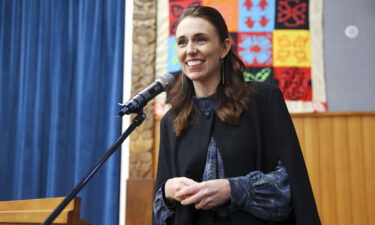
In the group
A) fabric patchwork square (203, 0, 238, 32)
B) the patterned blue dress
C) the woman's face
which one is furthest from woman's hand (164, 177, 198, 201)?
fabric patchwork square (203, 0, 238, 32)

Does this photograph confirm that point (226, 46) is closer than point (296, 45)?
Yes

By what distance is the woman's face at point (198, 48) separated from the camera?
1553 mm

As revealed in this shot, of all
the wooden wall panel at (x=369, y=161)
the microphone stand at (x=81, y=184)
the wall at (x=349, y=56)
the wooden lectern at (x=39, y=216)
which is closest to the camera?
the microphone stand at (x=81, y=184)

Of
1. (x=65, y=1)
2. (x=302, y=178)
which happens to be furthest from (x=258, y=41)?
(x=302, y=178)

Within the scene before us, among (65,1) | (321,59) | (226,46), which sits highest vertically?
(65,1)

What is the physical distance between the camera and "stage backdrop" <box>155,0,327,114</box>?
3367 millimetres

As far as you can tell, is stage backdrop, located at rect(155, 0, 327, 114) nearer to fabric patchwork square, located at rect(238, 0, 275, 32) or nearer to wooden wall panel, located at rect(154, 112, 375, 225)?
fabric patchwork square, located at rect(238, 0, 275, 32)

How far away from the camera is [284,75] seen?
3404 millimetres

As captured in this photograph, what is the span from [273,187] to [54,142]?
8.97 feet

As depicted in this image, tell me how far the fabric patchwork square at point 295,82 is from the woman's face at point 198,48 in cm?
190

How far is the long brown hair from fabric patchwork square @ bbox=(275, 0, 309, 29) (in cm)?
194

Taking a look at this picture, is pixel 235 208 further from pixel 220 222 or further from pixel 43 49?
pixel 43 49

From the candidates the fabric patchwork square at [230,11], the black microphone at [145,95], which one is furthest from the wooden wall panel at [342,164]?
the black microphone at [145,95]

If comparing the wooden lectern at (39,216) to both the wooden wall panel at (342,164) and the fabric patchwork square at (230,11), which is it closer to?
the wooden wall panel at (342,164)
